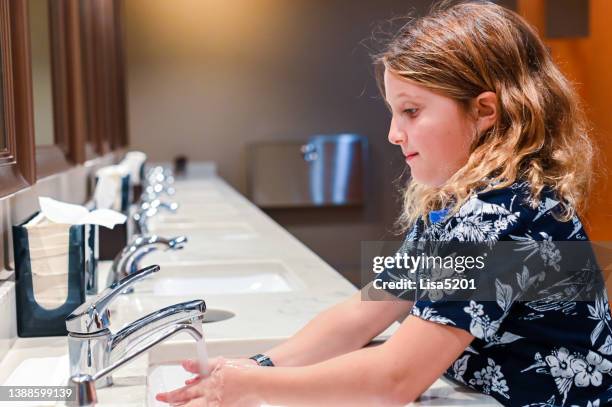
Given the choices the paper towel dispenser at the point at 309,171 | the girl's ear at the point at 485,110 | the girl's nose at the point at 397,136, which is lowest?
the paper towel dispenser at the point at 309,171

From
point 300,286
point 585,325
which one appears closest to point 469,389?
point 585,325

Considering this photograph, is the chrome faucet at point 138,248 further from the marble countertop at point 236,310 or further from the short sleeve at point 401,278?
the short sleeve at point 401,278

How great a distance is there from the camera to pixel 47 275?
1091mm

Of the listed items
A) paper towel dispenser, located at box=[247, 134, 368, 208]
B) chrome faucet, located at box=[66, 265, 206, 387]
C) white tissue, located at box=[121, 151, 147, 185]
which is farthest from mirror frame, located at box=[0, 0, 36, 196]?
paper towel dispenser, located at box=[247, 134, 368, 208]

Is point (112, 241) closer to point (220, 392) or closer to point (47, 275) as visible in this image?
point (47, 275)

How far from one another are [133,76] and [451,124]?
4.12m

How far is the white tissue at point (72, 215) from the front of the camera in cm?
113

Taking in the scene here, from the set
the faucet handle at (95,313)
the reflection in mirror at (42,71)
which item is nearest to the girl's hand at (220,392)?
the faucet handle at (95,313)

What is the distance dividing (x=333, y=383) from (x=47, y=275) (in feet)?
1.64

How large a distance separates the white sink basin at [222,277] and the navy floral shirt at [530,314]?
873mm

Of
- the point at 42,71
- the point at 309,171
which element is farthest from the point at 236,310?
the point at 309,171

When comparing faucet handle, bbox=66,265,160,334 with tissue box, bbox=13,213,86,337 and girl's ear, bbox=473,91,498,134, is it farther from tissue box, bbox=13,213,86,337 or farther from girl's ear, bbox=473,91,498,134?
girl's ear, bbox=473,91,498,134

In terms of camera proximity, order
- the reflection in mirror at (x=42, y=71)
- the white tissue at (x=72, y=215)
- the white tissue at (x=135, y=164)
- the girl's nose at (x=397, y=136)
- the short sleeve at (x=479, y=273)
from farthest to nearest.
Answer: the white tissue at (x=135, y=164) → the reflection in mirror at (x=42, y=71) → the white tissue at (x=72, y=215) → the girl's nose at (x=397, y=136) → the short sleeve at (x=479, y=273)

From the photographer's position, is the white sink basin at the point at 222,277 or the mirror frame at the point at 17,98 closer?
the mirror frame at the point at 17,98
